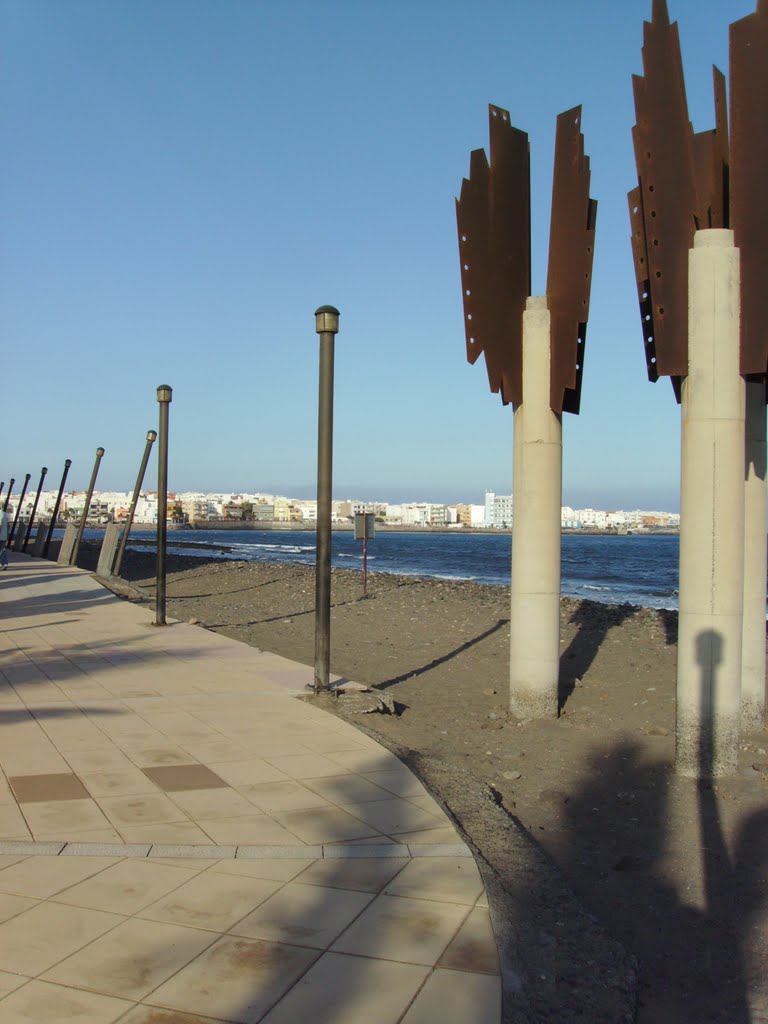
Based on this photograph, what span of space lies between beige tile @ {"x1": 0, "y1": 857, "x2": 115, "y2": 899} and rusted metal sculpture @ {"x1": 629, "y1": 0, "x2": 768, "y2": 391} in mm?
4696

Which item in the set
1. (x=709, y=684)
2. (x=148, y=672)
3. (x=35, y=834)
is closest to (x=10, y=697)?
(x=148, y=672)

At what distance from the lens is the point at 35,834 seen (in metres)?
4.53

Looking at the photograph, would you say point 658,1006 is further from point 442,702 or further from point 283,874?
→ point 442,702

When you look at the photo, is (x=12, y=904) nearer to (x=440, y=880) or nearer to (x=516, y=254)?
(x=440, y=880)

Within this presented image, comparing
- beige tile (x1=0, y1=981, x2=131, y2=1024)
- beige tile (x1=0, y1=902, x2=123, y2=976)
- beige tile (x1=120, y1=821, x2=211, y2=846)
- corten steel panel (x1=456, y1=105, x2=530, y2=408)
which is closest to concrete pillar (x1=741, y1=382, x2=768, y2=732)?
corten steel panel (x1=456, y1=105, x2=530, y2=408)

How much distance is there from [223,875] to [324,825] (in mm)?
838

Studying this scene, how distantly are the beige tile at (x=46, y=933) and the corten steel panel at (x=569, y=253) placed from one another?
18.9 feet

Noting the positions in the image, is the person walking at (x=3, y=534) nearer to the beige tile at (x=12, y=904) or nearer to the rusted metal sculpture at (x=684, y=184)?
the rusted metal sculpture at (x=684, y=184)

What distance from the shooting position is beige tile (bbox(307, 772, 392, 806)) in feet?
17.5

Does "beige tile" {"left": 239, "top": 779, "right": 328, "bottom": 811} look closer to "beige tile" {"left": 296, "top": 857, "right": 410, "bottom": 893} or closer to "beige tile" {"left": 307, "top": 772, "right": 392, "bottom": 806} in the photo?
"beige tile" {"left": 307, "top": 772, "right": 392, "bottom": 806}

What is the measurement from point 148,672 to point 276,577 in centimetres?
2196

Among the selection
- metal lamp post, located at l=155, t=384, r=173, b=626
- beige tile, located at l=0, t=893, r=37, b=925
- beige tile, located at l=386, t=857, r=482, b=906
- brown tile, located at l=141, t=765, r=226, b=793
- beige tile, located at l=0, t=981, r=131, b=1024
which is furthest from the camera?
metal lamp post, located at l=155, t=384, r=173, b=626

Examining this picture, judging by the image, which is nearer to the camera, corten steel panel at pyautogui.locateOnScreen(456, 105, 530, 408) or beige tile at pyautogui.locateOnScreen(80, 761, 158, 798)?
beige tile at pyautogui.locateOnScreen(80, 761, 158, 798)

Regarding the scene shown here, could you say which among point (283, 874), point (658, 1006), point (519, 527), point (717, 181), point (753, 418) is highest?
point (717, 181)
